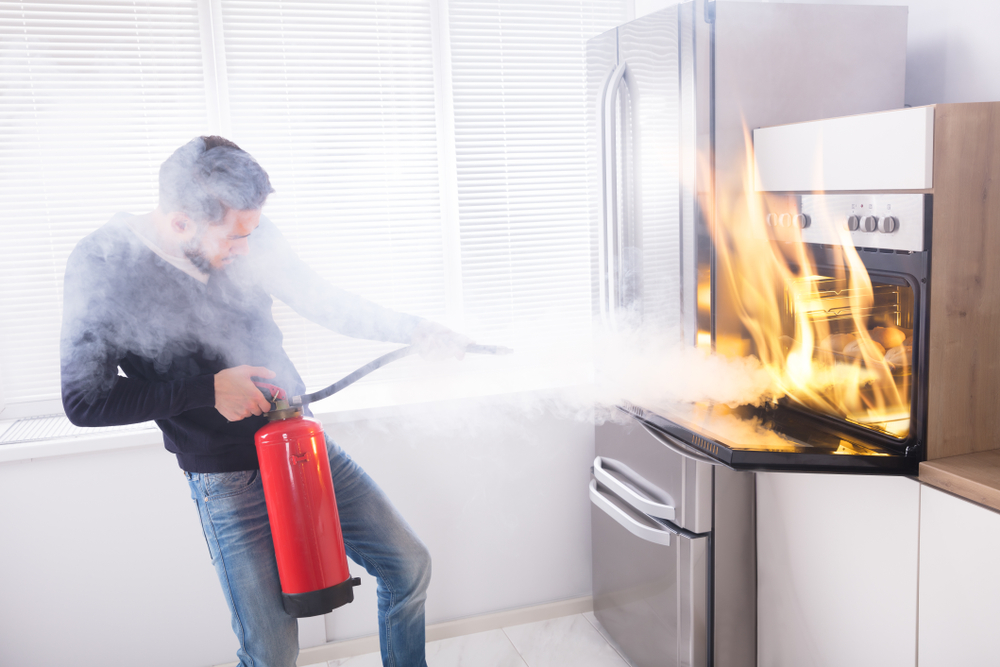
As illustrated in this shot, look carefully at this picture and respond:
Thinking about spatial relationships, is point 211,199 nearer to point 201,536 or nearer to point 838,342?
point 201,536

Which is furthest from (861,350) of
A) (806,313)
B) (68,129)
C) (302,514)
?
(68,129)

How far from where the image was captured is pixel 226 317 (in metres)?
1.62

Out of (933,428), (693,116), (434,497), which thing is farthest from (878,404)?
(434,497)

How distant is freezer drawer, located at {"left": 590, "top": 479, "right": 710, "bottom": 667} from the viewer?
1.81 meters

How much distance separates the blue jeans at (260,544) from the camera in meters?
1.55

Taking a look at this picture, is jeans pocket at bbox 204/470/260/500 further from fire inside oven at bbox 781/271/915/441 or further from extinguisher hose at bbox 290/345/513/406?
fire inside oven at bbox 781/271/915/441

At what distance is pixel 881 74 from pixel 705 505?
1165mm

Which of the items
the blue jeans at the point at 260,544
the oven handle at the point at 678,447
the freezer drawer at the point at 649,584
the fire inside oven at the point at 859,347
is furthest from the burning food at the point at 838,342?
the blue jeans at the point at 260,544

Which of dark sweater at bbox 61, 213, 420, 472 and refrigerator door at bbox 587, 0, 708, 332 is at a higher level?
refrigerator door at bbox 587, 0, 708, 332

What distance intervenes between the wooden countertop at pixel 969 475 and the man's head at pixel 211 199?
57.7 inches

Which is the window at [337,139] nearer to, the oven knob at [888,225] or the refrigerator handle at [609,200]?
the refrigerator handle at [609,200]

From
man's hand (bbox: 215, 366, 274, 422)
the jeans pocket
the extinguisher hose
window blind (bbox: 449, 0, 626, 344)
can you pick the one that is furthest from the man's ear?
window blind (bbox: 449, 0, 626, 344)

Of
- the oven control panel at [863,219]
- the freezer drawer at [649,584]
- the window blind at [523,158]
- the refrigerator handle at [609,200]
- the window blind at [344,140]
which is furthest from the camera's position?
the window blind at [523,158]

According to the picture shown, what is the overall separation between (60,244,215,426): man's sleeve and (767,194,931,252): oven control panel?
4.30 feet
